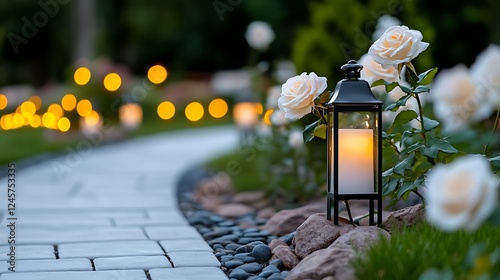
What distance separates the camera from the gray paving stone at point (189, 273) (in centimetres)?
333

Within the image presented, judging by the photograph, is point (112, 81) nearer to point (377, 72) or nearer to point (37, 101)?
point (37, 101)

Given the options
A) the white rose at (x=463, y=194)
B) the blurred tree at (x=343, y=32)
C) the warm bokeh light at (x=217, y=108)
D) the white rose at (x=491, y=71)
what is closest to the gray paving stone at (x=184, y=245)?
the white rose at (x=491, y=71)

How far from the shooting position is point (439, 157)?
3.79m

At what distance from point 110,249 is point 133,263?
1.48 feet

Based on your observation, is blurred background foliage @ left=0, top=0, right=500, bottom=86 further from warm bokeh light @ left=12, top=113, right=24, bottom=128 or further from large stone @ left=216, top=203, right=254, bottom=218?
large stone @ left=216, top=203, right=254, bottom=218

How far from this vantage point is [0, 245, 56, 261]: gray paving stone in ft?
12.6

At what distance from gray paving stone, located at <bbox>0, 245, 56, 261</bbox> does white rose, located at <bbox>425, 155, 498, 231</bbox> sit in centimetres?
229

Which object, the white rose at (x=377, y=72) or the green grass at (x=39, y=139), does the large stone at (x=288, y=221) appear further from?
the green grass at (x=39, y=139)

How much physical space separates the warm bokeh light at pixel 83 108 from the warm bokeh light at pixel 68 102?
87 mm

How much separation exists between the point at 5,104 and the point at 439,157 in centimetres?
1397

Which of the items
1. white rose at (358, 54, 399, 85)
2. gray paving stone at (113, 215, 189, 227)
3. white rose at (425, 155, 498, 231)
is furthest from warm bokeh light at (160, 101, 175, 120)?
white rose at (425, 155, 498, 231)

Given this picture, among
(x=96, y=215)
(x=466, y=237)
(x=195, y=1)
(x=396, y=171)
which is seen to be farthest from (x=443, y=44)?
(x=195, y=1)

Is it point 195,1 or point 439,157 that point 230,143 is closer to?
point 439,157

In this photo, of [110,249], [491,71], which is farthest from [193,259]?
[491,71]
